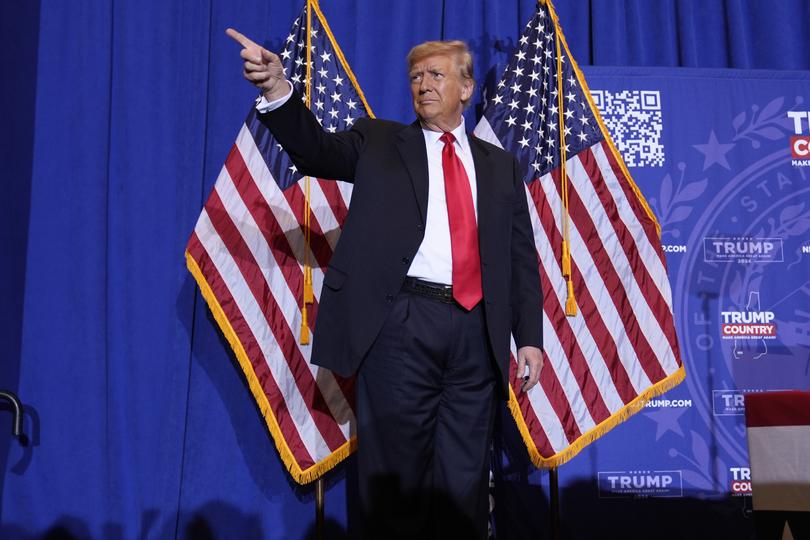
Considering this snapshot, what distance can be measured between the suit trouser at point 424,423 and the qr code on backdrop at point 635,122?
1.55 metres

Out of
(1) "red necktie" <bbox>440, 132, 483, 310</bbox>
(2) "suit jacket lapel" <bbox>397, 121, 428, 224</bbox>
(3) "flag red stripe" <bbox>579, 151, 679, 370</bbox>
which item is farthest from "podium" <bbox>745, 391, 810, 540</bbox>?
(3) "flag red stripe" <bbox>579, 151, 679, 370</bbox>

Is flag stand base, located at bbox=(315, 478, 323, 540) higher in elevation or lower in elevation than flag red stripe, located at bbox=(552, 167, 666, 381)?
lower

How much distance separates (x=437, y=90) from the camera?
85.8 inches

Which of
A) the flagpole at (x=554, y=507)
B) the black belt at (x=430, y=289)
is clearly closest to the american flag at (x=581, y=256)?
the flagpole at (x=554, y=507)

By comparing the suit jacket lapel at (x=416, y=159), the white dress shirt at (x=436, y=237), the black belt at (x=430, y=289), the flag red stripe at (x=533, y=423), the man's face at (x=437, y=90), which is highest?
the man's face at (x=437, y=90)

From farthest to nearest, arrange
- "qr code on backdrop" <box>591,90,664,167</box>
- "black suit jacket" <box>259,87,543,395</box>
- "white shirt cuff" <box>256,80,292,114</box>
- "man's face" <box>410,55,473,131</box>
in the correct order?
"qr code on backdrop" <box>591,90,664,167</box> → "man's face" <box>410,55,473,131</box> → "black suit jacket" <box>259,87,543,395</box> → "white shirt cuff" <box>256,80,292,114</box>

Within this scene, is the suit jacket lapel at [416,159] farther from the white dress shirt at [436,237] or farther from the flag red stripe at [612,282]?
the flag red stripe at [612,282]

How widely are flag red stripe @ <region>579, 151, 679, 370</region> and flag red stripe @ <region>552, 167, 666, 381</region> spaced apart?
0.14ft

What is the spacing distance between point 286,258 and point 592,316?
3.80 feet

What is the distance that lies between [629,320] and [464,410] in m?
1.18

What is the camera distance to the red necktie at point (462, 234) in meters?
2.01

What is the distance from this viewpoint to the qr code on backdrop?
3.28 m

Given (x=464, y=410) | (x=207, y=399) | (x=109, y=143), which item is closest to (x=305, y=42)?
(x=109, y=143)

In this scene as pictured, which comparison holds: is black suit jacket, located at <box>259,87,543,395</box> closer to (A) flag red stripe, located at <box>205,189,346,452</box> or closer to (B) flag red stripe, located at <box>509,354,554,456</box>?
(B) flag red stripe, located at <box>509,354,554,456</box>
